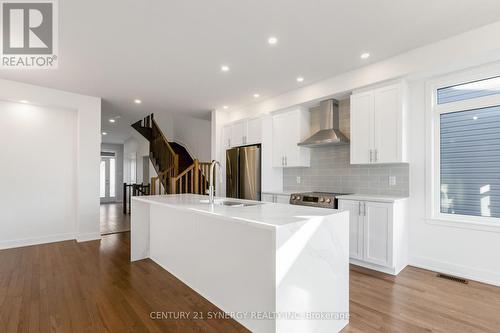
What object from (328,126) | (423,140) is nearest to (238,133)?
(328,126)

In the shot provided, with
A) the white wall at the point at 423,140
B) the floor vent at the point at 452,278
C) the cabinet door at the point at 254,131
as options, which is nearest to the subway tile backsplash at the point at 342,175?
the white wall at the point at 423,140

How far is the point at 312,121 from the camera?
4.65 metres

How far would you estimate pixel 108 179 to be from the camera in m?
11.0

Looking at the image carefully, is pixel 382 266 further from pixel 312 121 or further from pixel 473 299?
pixel 312 121

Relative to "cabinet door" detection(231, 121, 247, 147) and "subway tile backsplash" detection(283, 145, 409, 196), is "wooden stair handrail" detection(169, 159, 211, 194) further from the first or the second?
"subway tile backsplash" detection(283, 145, 409, 196)

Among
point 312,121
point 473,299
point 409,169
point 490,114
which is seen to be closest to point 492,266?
point 473,299

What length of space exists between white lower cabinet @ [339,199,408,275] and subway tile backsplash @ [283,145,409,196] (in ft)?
1.27

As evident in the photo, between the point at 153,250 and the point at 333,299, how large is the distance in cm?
259

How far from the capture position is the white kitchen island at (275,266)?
1606 millimetres

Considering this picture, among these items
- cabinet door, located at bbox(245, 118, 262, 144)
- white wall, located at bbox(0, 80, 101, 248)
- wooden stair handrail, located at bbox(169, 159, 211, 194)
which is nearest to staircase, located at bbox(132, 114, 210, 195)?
wooden stair handrail, located at bbox(169, 159, 211, 194)

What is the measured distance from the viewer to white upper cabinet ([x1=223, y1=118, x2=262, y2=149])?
16.7 ft

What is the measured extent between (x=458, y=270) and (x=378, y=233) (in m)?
0.99

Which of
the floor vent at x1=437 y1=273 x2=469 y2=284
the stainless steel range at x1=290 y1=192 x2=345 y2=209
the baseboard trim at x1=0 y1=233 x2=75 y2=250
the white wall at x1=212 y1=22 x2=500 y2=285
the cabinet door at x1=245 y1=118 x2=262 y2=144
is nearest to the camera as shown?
the white wall at x1=212 y1=22 x2=500 y2=285

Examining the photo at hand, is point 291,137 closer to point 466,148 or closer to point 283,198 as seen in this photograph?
point 283,198
